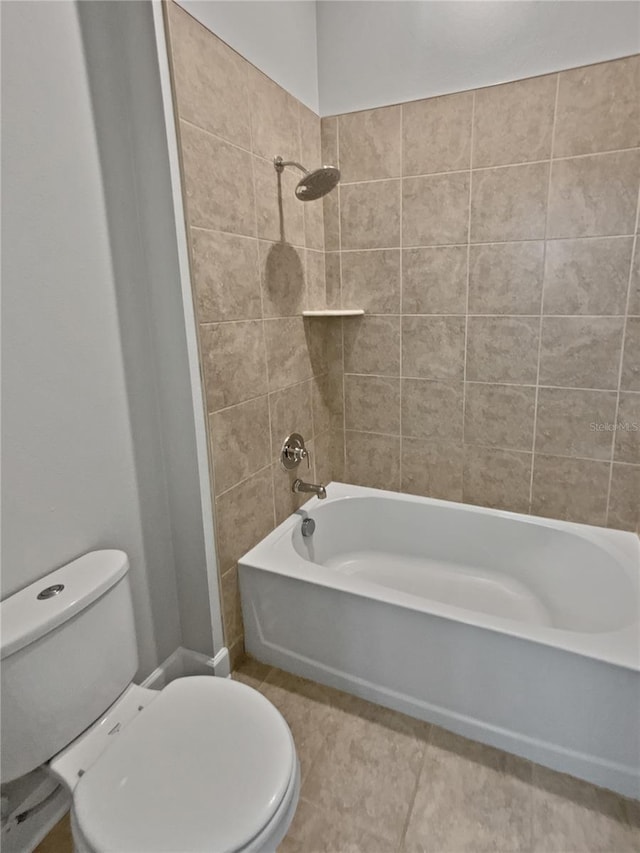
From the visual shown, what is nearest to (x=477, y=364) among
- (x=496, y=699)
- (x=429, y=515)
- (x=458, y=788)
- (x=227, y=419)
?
(x=429, y=515)

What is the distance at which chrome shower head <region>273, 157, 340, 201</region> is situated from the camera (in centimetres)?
163

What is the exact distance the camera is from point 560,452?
1947mm

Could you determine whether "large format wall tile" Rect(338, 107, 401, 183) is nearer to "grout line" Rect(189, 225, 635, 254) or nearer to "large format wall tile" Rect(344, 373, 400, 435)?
"grout line" Rect(189, 225, 635, 254)

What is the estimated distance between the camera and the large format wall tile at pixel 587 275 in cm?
170

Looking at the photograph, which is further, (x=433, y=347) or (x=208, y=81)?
(x=433, y=347)

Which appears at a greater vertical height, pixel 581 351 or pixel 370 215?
pixel 370 215

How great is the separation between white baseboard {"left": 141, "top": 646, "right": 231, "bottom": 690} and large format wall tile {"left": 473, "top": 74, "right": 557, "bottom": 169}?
2094mm

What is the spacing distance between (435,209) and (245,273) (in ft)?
2.86

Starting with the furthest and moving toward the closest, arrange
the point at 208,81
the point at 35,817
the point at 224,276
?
the point at 224,276 → the point at 208,81 → the point at 35,817

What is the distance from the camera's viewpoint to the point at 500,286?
189 centimetres

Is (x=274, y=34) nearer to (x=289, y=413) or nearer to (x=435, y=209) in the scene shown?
(x=435, y=209)

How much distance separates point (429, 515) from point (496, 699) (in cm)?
87

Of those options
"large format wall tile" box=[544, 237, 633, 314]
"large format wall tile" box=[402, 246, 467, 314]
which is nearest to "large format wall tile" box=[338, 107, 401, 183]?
"large format wall tile" box=[402, 246, 467, 314]

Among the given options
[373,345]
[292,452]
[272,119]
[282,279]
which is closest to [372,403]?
[373,345]
